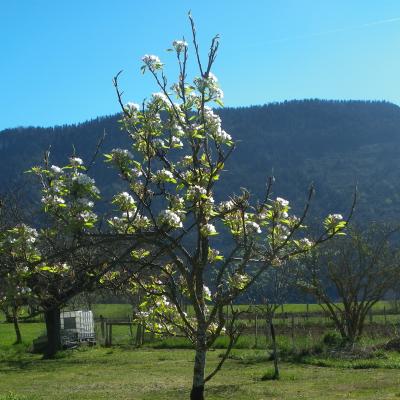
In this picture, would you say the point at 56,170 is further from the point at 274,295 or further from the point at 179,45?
the point at 274,295

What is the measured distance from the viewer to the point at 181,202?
745cm


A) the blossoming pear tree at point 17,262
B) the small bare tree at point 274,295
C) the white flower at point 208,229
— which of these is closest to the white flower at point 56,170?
the blossoming pear tree at point 17,262

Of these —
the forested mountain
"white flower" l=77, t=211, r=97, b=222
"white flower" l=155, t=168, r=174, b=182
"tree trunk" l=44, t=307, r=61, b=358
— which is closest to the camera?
"white flower" l=77, t=211, r=97, b=222

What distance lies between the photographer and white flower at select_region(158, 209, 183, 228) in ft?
22.2

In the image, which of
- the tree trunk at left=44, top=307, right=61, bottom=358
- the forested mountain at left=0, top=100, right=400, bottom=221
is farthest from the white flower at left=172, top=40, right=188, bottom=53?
the forested mountain at left=0, top=100, right=400, bottom=221

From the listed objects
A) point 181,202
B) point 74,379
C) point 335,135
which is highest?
point 335,135

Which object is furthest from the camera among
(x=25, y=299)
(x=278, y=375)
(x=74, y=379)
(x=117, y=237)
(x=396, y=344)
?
(x=396, y=344)

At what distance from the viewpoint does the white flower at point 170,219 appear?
678cm

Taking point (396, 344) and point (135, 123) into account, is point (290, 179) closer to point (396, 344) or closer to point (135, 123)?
point (396, 344)

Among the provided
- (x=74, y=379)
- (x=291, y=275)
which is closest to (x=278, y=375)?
(x=74, y=379)

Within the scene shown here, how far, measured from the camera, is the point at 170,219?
6773 mm

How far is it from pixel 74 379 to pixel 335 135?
18866 centimetres

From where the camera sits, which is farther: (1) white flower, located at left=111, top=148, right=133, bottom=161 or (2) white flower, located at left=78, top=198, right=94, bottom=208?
(1) white flower, located at left=111, top=148, right=133, bottom=161

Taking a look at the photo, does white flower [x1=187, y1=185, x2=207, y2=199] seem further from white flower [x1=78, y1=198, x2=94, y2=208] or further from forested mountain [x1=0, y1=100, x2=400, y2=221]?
forested mountain [x1=0, y1=100, x2=400, y2=221]
